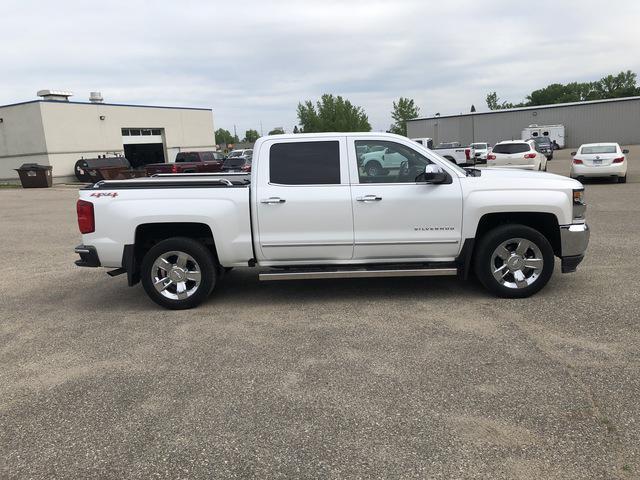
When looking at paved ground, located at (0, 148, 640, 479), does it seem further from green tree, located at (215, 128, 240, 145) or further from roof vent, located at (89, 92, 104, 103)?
green tree, located at (215, 128, 240, 145)

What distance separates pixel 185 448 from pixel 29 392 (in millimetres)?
1626

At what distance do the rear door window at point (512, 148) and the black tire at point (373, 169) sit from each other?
703 inches

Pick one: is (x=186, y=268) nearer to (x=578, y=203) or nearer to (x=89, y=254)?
(x=89, y=254)

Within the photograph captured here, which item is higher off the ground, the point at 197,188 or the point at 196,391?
the point at 197,188

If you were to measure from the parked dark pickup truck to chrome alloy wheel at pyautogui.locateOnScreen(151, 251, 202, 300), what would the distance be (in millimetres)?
20566

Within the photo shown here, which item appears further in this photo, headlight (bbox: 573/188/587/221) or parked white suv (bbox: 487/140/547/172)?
parked white suv (bbox: 487/140/547/172)

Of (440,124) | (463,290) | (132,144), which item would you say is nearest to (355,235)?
(463,290)

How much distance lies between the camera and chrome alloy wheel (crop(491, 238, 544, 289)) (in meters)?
5.73

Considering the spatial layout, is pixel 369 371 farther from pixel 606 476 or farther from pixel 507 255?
pixel 507 255

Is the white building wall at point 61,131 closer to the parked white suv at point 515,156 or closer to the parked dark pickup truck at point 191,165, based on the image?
the parked dark pickup truck at point 191,165

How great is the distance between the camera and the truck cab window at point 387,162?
5.77 m

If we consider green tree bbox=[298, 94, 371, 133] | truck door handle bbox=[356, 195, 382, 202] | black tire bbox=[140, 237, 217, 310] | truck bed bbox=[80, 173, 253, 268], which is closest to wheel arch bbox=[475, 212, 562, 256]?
truck door handle bbox=[356, 195, 382, 202]

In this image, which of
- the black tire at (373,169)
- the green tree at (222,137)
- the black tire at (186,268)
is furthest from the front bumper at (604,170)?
the green tree at (222,137)

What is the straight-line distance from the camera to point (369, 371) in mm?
4148
